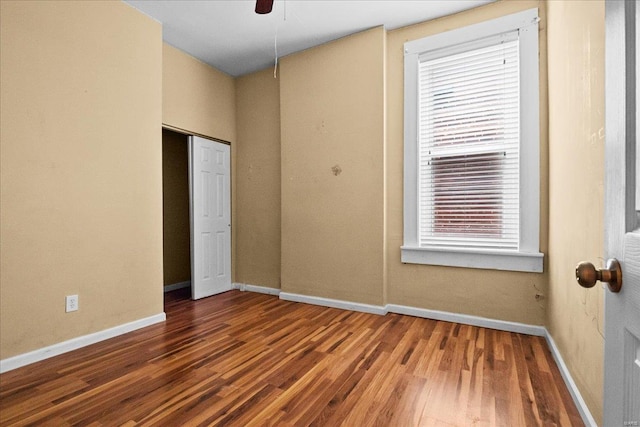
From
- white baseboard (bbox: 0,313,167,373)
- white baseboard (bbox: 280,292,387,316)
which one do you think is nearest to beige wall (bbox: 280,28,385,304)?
white baseboard (bbox: 280,292,387,316)

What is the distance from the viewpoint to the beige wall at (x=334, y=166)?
342cm

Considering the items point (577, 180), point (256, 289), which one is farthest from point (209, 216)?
point (577, 180)

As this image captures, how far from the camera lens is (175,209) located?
4941mm

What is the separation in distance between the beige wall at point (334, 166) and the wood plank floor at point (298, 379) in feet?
2.64

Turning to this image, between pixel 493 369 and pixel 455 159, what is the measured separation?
6.26 feet

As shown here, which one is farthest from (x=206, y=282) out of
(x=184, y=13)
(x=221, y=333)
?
(x=184, y=13)

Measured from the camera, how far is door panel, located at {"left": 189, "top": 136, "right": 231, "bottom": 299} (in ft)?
13.2

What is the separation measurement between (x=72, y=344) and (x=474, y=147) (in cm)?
392

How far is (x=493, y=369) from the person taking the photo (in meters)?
2.17

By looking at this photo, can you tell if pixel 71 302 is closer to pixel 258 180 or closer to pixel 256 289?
pixel 256 289

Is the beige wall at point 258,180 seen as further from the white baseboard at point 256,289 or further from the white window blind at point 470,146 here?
the white window blind at point 470,146

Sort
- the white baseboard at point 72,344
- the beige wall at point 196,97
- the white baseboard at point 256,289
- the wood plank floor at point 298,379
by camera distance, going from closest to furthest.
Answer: the wood plank floor at point 298,379
the white baseboard at point 72,344
the beige wall at point 196,97
the white baseboard at point 256,289

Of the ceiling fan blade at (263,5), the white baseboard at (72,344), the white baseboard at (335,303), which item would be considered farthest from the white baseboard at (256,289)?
the ceiling fan blade at (263,5)

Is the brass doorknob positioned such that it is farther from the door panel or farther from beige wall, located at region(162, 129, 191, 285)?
beige wall, located at region(162, 129, 191, 285)
